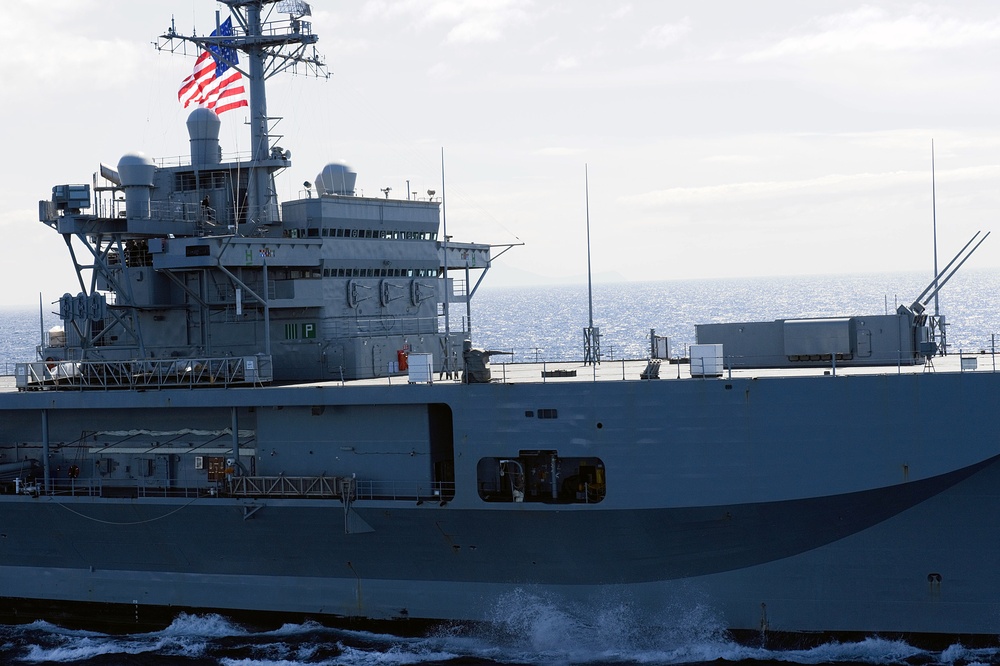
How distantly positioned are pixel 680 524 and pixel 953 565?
5011 mm

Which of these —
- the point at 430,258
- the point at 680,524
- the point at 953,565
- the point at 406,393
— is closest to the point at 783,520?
the point at 680,524

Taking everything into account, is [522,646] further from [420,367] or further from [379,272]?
[379,272]

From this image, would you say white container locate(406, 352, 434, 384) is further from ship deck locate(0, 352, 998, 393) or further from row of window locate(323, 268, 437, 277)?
row of window locate(323, 268, 437, 277)

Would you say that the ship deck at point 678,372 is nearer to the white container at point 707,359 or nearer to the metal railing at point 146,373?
the white container at point 707,359

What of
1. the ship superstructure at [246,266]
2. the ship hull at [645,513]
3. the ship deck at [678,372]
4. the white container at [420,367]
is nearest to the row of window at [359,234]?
the ship superstructure at [246,266]

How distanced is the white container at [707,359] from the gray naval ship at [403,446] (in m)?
0.05

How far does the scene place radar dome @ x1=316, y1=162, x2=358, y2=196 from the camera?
25812 mm

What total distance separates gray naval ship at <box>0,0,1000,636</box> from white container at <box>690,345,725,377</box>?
0.05 m

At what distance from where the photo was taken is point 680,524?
19531mm

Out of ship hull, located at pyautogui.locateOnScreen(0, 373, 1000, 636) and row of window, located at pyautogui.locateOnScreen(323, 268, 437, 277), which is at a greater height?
row of window, located at pyautogui.locateOnScreen(323, 268, 437, 277)

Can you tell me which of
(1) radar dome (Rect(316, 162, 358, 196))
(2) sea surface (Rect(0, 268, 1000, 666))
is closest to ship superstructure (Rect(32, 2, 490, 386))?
(1) radar dome (Rect(316, 162, 358, 196))

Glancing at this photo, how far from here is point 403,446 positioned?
827 inches

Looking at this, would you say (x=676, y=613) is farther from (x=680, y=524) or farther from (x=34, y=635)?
(x=34, y=635)

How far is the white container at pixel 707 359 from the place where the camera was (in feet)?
64.1
